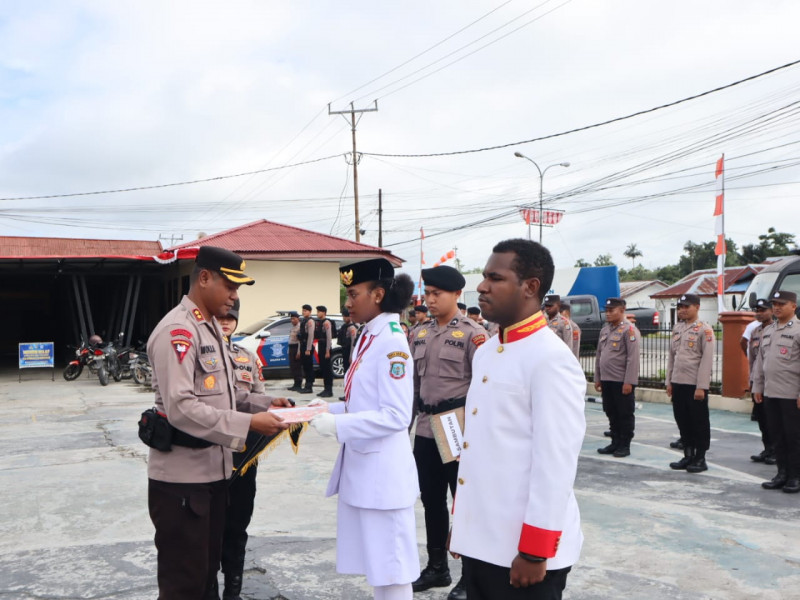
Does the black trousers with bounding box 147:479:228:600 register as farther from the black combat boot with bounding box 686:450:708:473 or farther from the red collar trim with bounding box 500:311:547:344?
the black combat boot with bounding box 686:450:708:473

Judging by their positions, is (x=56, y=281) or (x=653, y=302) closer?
(x=56, y=281)

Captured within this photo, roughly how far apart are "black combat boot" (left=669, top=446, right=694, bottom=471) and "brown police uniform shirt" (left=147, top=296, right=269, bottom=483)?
19.0 feet

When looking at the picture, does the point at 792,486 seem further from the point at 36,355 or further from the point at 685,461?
the point at 36,355

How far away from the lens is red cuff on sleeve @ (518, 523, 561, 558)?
213 centimetres

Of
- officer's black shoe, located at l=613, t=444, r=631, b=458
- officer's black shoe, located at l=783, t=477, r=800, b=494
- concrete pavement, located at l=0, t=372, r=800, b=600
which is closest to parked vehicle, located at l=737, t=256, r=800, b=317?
concrete pavement, located at l=0, t=372, r=800, b=600

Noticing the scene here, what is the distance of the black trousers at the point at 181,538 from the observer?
2.85 metres

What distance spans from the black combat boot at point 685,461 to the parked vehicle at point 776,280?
7325mm

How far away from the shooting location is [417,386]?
490cm

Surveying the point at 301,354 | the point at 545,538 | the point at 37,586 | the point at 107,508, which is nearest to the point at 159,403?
Answer: the point at 545,538

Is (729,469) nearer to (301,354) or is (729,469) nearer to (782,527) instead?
(782,527)

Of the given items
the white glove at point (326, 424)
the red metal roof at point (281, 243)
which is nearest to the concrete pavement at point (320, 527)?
the white glove at point (326, 424)

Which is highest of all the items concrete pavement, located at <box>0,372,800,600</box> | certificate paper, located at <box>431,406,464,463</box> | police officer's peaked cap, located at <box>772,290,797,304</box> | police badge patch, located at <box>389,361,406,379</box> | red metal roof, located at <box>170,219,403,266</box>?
red metal roof, located at <box>170,219,403,266</box>

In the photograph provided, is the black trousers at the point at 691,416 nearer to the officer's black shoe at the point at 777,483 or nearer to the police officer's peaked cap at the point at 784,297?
the officer's black shoe at the point at 777,483

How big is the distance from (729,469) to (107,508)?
20.6 feet
